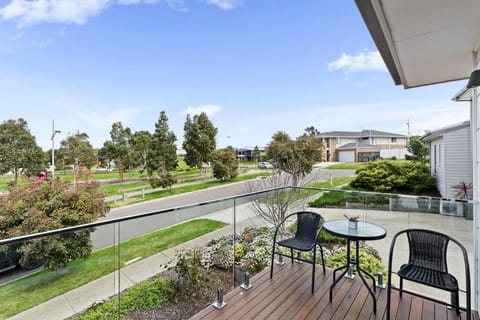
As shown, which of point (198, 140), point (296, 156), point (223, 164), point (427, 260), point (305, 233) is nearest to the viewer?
point (427, 260)

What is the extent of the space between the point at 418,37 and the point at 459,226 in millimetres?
2170

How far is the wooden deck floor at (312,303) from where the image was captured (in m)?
2.15

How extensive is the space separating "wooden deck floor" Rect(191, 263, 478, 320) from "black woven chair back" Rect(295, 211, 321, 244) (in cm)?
Answer: 46

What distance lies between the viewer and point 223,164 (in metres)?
19.2

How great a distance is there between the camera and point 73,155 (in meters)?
20.5

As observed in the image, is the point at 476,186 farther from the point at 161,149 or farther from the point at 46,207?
the point at 161,149

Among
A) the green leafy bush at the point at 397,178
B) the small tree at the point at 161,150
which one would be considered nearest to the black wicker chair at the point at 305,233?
the green leafy bush at the point at 397,178

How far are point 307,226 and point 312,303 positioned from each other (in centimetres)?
88

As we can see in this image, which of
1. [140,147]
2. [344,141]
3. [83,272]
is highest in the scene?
[344,141]

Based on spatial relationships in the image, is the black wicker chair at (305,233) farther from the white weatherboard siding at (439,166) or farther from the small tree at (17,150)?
the small tree at (17,150)

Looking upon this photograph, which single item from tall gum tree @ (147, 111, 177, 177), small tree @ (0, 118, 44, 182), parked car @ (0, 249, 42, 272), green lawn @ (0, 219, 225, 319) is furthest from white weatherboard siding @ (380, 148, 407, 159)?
small tree @ (0, 118, 44, 182)

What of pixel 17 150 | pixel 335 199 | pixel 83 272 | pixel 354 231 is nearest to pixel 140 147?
pixel 17 150

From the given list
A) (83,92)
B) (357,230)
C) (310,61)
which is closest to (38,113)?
(83,92)

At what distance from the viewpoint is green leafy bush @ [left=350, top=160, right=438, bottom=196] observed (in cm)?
1102
